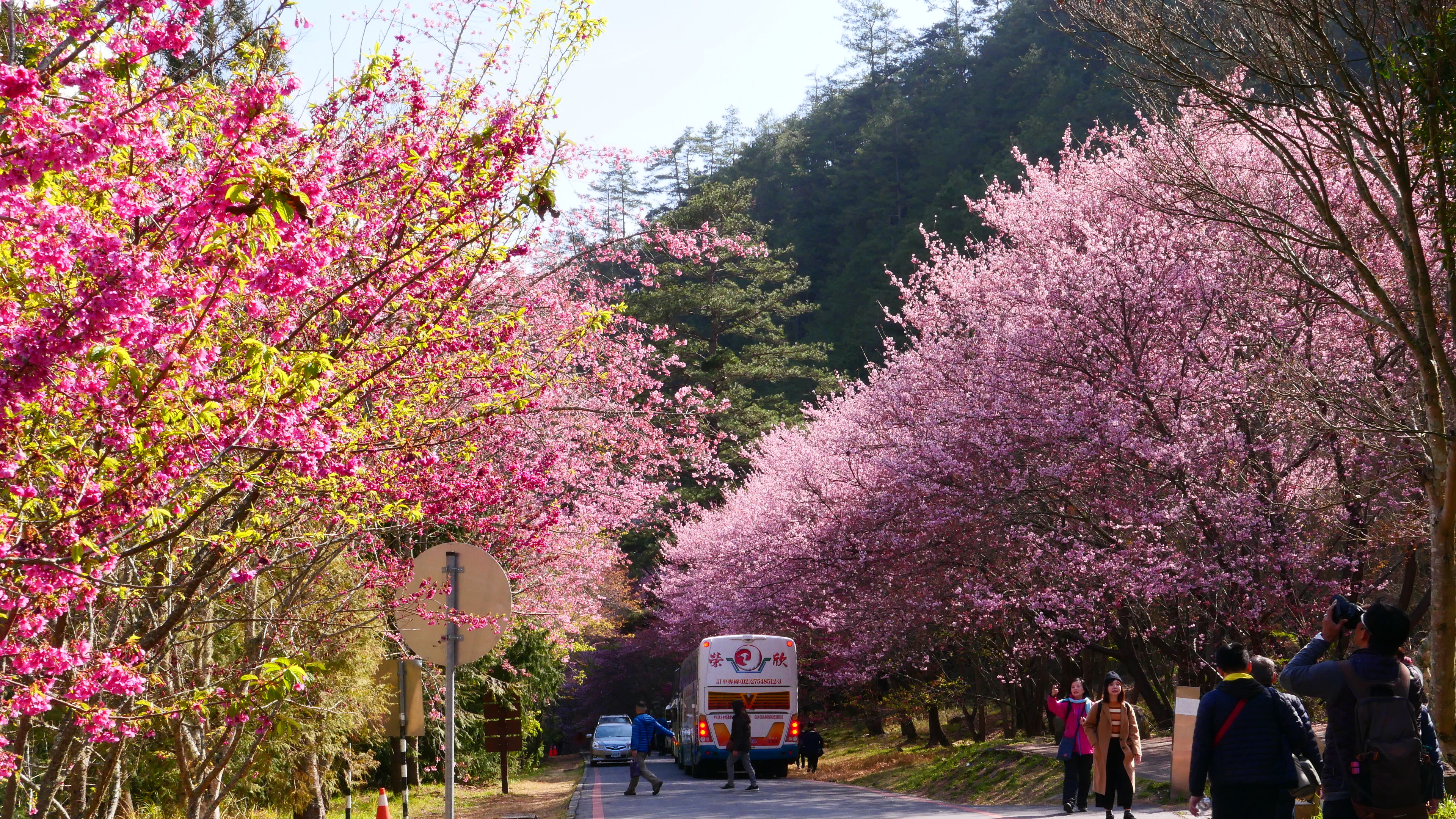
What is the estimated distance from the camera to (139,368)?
17.7 feet

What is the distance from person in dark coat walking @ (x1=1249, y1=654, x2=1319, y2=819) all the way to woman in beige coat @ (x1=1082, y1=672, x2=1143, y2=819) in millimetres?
5347

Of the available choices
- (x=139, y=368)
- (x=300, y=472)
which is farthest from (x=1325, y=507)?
(x=139, y=368)

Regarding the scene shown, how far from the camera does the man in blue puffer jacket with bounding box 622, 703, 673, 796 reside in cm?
2389

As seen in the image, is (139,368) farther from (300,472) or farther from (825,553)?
(825,553)

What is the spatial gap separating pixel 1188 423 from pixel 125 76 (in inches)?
634

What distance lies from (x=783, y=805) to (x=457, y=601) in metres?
10.7

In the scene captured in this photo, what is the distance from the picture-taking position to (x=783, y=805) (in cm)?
A: 1902

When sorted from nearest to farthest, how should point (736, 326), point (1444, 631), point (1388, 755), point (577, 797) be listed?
1. point (1388, 755)
2. point (1444, 631)
3. point (577, 797)
4. point (736, 326)

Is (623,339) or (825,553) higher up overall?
(623,339)

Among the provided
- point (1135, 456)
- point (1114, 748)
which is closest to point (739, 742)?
point (1135, 456)

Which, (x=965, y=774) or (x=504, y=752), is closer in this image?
(x=965, y=774)

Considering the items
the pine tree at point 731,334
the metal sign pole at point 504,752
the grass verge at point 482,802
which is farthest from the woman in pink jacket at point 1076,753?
the pine tree at point 731,334

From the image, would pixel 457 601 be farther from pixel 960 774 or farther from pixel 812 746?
pixel 812 746

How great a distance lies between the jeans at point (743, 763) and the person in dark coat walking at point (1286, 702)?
1645cm
